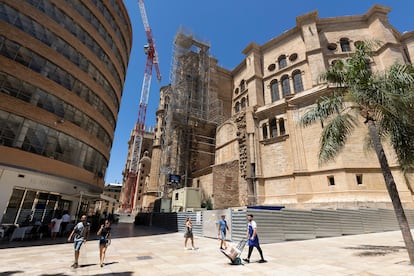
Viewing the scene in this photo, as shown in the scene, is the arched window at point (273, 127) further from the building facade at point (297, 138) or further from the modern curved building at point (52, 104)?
the modern curved building at point (52, 104)

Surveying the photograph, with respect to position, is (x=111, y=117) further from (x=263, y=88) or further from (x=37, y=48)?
(x=263, y=88)

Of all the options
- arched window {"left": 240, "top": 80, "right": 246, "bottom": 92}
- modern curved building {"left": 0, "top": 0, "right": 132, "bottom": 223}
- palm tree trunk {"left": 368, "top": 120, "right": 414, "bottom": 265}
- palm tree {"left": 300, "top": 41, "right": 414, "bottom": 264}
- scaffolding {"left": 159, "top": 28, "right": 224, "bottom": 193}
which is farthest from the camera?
arched window {"left": 240, "top": 80, "right": 246, "bottom": 92}

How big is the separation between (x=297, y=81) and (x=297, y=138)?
11.6m

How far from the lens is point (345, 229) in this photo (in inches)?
597

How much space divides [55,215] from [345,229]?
22518 millimetres

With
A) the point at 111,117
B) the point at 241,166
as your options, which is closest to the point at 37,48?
the point at 111,117

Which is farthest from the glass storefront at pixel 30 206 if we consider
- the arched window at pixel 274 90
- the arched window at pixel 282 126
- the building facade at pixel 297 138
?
the arched window at pixel 274 90

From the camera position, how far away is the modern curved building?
13953mm

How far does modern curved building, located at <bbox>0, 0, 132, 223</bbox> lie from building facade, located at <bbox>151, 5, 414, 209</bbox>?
47.7 ft

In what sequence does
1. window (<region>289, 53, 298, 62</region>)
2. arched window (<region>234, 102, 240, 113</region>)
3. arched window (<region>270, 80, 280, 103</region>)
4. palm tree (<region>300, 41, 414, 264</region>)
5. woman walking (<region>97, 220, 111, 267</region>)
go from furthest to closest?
arched window (<region>234, 102, 240, 113</region>)
arched window (<region>270, 80, 280, 103</region>)
window (<region>289, 53, 298, 62</region>)
palm tree (<region>300, 41, 414, 264</region>)
woman walking (<region>97, 220, 111, 267</region>)

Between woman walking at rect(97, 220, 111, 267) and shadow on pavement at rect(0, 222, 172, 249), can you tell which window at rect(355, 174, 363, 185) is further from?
woman walking at rect(97, 220, 111, 267)

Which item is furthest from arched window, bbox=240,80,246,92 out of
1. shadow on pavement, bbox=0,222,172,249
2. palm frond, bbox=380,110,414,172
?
palm frond, bbox=380,110,414,172

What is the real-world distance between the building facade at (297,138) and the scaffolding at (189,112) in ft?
10.7

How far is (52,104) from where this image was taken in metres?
16.4
